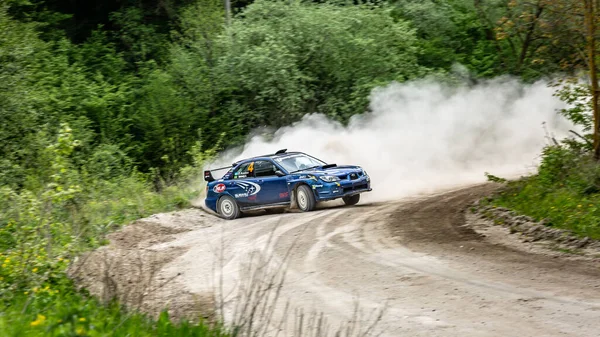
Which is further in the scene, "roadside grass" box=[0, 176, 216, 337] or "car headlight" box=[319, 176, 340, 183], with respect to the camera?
"car headlight" box=[319, 176, 340, 183]

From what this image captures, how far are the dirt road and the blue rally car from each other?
1.97 m

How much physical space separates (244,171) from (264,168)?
638 millimetres

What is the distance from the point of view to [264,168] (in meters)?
22.2

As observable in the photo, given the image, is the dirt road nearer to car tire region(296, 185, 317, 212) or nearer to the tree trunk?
car tire region(296, 185, 317, 212)

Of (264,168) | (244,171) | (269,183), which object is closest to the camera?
(269,183)

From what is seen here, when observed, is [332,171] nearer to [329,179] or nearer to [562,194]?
[329,179]

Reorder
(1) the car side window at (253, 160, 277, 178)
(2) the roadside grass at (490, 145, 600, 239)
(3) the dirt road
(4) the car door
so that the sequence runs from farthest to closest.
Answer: (1) the car side window at (253, 160, 277, 178) < (4) the car door < (2) the roadside grass at (490, 145, 600, 239) < (3) the dirt road

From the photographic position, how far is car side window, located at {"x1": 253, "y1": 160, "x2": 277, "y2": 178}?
22.0 m

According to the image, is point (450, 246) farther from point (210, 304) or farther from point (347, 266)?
point (210, 304)

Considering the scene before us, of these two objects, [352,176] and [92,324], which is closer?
[92,324]

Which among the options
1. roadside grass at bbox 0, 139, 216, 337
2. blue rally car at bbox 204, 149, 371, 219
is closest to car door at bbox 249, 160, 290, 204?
blue rally car at bbox 204, 149, 371, 219

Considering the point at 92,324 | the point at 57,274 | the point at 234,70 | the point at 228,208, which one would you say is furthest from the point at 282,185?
the point at 92,324

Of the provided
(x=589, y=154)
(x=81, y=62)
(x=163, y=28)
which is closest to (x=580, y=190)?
(x=589, y=154)

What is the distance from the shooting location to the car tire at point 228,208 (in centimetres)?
2223
